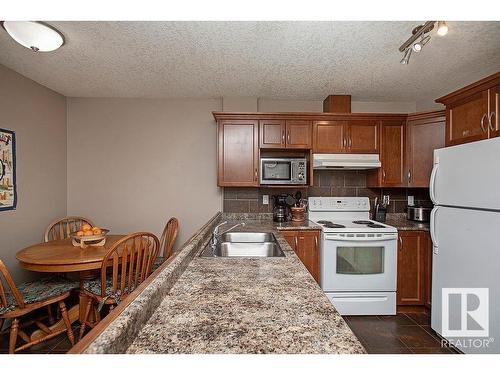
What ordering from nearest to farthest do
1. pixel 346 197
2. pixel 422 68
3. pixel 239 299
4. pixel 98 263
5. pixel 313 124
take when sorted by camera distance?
pixel 239 299 → pixel 98 263 → pixel 422 68 → pixel 313 124 → pixel 346 197

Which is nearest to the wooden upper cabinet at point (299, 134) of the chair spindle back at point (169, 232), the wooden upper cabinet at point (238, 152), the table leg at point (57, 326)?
the wooden upper cabinet at point (238, 152)

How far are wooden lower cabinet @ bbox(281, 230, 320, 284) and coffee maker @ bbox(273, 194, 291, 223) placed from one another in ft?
1.12

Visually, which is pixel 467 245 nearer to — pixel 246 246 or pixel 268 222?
pixel 246 246

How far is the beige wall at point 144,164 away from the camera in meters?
3.29

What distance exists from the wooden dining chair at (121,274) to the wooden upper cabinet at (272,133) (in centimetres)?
158

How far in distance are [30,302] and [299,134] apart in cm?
279

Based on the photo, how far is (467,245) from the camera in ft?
6.04

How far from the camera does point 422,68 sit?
95.6 inches

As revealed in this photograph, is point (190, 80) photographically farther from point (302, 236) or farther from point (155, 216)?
point (302, 236)

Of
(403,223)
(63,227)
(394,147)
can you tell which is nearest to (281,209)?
(403,223)

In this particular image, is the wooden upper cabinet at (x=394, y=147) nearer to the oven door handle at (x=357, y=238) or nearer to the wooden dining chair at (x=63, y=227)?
the oven door handle at (x=357, y=238)
